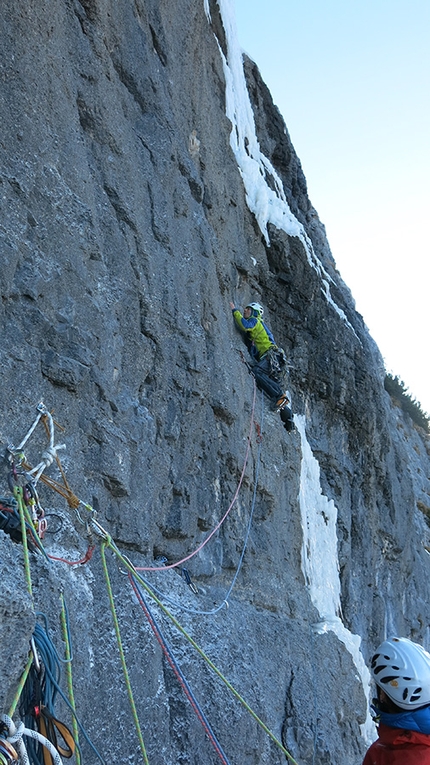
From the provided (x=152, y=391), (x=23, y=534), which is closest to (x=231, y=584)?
(x=152, y=391)

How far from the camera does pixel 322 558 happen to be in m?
9.54

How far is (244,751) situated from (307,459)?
5.19 m

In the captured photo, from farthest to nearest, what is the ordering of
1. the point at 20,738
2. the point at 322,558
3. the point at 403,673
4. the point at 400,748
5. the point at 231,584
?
the point at 322,558 < the point at 231,584 < the point at 403,673 < the point at 400,748 < the point at 20,738

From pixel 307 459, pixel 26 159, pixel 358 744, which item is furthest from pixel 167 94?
pixel 358 744

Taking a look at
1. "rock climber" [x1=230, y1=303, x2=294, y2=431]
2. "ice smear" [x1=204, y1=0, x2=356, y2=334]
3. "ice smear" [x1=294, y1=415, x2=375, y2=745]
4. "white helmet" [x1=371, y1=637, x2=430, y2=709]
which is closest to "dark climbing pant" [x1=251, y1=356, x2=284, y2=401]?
"rock climber" [x1=230, y1=303, x2=294, y2=431]

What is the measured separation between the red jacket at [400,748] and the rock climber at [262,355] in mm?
5539

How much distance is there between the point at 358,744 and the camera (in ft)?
25.5

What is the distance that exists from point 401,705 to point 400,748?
30 cm

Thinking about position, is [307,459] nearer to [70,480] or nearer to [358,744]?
[358,744]

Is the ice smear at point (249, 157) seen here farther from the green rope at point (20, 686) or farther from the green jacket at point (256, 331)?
the green rope at point (20, 686)

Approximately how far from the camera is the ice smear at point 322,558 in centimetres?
864

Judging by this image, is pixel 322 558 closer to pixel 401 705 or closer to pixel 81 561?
pixel 401 705

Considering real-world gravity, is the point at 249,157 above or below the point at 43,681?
above

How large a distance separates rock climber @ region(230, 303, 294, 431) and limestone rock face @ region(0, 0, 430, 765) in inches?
8.1
